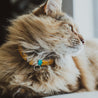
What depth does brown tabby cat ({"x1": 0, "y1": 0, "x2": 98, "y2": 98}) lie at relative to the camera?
2.98 feet

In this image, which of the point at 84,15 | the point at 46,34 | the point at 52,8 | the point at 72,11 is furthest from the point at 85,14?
the point at 46,34

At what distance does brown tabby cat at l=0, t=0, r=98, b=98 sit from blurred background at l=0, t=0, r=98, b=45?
0.81 ft

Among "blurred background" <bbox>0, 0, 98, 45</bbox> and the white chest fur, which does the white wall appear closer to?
"blurred background" <bbox>0, 0, 98, 45</bbox>

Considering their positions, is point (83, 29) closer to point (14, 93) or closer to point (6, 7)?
point (6, 7)

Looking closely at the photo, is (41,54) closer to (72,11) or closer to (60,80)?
(60,80)

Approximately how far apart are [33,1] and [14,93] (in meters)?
0.84

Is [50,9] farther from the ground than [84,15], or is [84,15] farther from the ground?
[50,9]

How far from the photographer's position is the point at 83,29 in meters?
1.68

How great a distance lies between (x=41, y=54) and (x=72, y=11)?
72 centimetres

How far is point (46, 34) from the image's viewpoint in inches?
37.6

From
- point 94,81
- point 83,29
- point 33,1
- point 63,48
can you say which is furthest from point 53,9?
point 83,29

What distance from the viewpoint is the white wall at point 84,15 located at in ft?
5.09

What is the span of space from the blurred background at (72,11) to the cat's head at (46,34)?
0.23 meters

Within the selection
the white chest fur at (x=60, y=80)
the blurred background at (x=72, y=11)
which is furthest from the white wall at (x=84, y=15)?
the white chest fur at (x=60, y=80)
